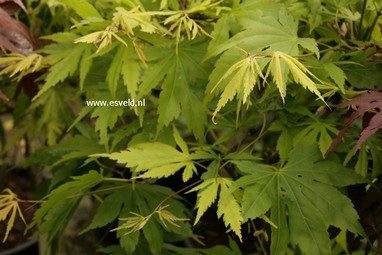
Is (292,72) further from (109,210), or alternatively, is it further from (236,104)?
(109,210)

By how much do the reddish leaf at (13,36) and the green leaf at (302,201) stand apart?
55 centimetres

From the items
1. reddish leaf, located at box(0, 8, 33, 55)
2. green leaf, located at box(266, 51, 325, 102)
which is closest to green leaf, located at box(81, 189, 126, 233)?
reddish leaf, located at box(0, 8, 33, 55)

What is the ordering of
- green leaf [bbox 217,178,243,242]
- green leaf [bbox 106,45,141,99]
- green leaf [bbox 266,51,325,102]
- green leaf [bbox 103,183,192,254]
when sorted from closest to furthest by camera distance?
green leaf [bbox 266,51,325,102], green leaf [bbox 217,178,243,242], green leaf [bbox 106,45,141,99], green leaf [bbox 103,183,192,254]

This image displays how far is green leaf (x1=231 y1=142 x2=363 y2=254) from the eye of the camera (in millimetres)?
814

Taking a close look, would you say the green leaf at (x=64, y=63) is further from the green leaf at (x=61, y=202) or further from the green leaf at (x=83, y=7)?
the green leaf at (x=61, y=202)

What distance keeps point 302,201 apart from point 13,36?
2.26 feet

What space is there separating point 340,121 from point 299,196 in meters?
0.23

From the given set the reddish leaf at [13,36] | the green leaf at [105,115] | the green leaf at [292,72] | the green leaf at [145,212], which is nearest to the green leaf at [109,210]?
the green leaf at [145,212]

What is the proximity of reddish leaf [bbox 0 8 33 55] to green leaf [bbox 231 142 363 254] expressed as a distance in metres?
0.55

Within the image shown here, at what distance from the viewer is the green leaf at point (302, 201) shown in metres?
0.81

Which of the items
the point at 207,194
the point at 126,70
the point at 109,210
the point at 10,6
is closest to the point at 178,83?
the point at 126,70

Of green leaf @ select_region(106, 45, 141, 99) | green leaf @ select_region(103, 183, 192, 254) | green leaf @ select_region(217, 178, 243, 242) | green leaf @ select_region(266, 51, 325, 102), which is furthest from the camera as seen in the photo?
green leaf @ select_region(103, 183, 192, 254)

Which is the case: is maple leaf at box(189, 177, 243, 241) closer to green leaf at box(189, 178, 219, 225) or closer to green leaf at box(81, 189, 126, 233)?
green leaf at box(189, 178, 219, 225)

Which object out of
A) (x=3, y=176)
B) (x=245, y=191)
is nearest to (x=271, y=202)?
(x=245, y=191)
